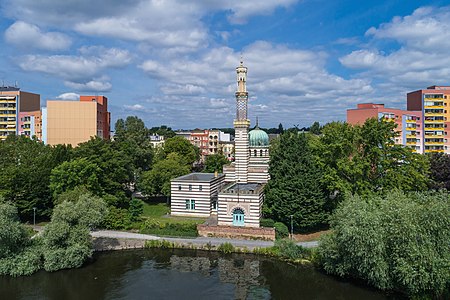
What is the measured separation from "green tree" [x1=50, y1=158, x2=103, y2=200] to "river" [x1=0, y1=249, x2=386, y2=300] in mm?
11094

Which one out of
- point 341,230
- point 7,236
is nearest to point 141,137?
point 7,236

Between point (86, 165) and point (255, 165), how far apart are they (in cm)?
2278

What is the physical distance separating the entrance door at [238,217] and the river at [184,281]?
600 cm

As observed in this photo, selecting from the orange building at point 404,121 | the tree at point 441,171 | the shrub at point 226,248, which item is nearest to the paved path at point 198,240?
the shrub at point 226,248

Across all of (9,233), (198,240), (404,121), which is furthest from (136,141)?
(404,121)

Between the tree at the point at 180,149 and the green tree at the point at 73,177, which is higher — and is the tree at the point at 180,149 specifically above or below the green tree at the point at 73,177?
above

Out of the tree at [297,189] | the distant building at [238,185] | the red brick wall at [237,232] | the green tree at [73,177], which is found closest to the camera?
the red brick wall at [237,232]

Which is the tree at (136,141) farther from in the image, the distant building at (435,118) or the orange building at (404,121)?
the distant building at (435,118)

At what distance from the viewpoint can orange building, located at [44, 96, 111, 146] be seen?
71938 mm

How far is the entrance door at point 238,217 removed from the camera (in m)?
40.5

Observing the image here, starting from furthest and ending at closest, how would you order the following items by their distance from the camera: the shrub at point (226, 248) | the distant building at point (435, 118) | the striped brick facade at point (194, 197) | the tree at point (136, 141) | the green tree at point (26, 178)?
the distant building at point (435, 118), the tree at point (136, 141), the striped brick facade at point (194, 197), the green tree at point (26, 178), the shrub at point (226, 248)

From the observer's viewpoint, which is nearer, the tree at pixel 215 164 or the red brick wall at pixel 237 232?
the red brick wall at pixel 237 232

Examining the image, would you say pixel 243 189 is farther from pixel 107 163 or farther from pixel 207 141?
pixel 207 141

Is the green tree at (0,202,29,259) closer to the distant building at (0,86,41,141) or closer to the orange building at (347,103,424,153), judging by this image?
the distant building at (0,86,41,141)
